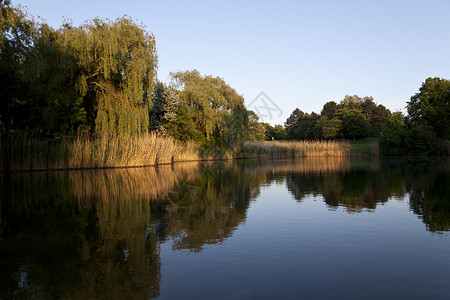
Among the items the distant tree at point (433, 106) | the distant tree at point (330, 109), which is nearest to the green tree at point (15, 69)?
→ the distant tree at point (433, 106)

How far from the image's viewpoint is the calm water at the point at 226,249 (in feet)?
9.89

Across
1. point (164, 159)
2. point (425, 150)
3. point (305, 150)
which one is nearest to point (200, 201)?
point (164, 159)

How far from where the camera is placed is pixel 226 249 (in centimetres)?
418

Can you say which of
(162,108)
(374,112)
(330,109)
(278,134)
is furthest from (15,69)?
(278,134)

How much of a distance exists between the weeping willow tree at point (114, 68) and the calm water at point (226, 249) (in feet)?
41.2

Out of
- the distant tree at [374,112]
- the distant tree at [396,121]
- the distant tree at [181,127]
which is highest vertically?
the distant tree at [374,112]

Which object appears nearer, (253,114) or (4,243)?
(4,243)

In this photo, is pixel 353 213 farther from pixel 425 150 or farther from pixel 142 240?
pixel 425 150

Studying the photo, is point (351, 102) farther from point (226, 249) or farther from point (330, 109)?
point (226, 249)

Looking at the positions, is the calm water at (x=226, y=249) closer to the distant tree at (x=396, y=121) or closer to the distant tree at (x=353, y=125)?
the distant tree at (x=396, y=121)

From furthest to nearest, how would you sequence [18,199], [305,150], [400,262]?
[305,150]
[18,199]
[400,262]

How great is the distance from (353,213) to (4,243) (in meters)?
6.06

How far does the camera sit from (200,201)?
8008 millimetres

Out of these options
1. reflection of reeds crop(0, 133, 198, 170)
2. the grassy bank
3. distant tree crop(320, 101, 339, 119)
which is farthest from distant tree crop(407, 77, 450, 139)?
reflection of reeds crop(0, 133, 198, 170)
